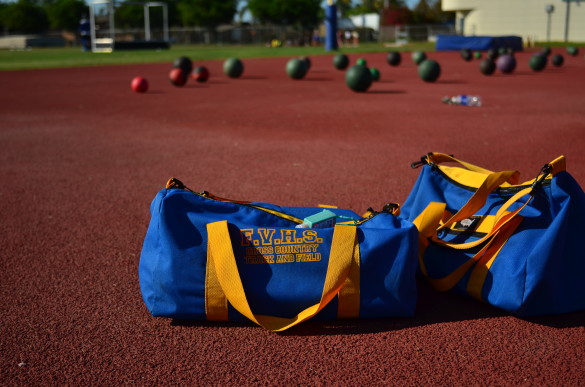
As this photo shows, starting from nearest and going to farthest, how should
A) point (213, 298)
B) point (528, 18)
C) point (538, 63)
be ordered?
point (213, 298)
point (538, 63)
point (528, 18)

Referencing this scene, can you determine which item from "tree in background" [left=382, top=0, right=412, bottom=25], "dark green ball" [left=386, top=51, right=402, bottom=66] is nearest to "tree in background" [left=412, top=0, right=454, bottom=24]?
"tree in background" [left=382, top=0, right=412, bottom=25]

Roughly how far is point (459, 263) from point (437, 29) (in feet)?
203

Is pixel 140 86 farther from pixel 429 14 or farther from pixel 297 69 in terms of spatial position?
pixel 429 14

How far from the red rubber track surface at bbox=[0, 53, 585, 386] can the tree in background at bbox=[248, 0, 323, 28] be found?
73.5 metres

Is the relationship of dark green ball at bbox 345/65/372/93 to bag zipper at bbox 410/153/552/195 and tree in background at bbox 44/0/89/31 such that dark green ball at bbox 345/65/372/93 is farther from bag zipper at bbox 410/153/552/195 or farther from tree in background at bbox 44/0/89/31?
tree in background at bbox 44/0/89/31

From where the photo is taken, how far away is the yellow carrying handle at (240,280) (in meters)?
2.97

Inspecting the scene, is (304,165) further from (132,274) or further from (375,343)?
(375,343)

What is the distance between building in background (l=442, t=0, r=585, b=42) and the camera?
50906 mm

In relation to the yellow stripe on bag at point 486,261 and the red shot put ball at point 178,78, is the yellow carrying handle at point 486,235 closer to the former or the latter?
the yellow stripe on bag at point 486,261

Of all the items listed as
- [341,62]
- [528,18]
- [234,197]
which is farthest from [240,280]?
[528,18]

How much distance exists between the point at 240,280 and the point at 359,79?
11135mm

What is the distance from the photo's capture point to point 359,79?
44.5 feet

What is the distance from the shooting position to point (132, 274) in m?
3.89

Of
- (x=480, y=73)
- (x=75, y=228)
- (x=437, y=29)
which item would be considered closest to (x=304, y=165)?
(x=75, y=228)
